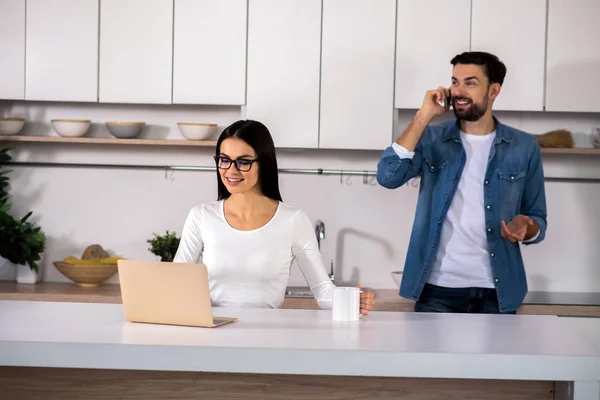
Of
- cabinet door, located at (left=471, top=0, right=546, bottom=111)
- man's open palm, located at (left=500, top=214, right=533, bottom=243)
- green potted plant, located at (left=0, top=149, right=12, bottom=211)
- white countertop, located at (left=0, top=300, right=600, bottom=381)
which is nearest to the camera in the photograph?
white countertop, located at (left=0, top=300, right=600, bottom=381)

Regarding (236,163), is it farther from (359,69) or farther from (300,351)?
(359,69)

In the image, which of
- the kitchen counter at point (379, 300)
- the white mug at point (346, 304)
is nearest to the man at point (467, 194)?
the kitchen counter at point (379, 300)

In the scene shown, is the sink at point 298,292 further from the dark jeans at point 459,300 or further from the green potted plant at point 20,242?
the green potted plant at point 20,242

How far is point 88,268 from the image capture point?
4.26 m

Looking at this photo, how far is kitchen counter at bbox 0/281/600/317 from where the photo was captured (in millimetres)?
3961

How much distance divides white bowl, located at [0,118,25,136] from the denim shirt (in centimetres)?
194

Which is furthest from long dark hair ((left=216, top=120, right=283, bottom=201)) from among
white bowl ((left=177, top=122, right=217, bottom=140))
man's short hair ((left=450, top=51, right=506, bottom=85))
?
white bowl ((left=177, top=122, right=217, bottom=140))

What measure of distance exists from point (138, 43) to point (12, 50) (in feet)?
2.01

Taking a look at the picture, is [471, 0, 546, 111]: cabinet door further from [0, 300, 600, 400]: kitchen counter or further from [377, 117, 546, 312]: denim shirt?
[0, 300, 600, 400]: kitchen counter

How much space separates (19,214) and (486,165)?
245 centimetres

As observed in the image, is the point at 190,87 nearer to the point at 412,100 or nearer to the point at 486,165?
the point at 412,100

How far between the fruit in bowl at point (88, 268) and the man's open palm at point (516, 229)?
1.95 metres

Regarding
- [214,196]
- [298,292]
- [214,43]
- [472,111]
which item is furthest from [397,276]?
[214,43]

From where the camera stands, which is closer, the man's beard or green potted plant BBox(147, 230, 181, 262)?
the man's beard
